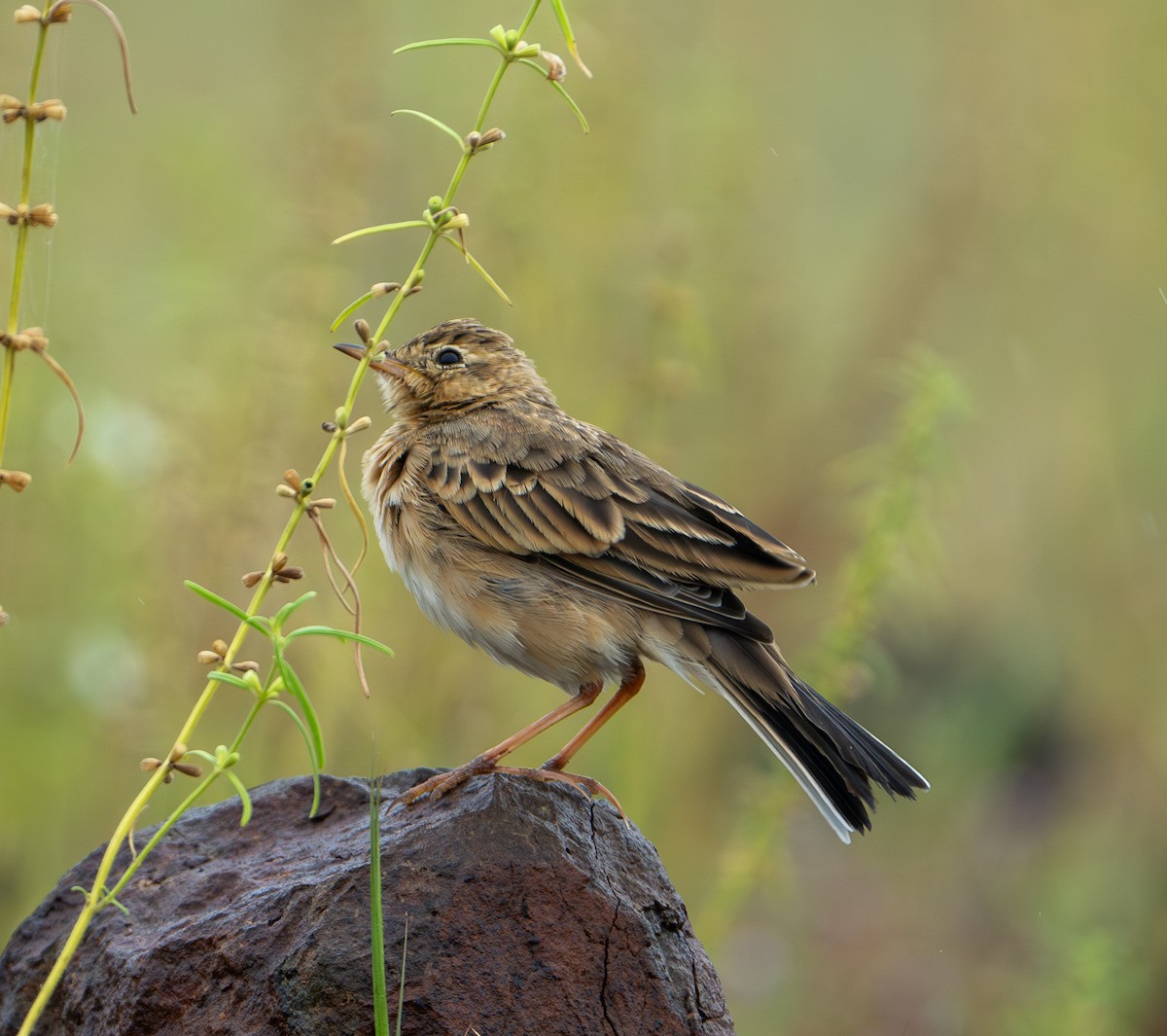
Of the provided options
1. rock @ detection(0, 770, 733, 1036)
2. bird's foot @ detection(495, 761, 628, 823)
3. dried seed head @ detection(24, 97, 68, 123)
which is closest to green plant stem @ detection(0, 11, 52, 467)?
dried seed head @ detection(24, 97, 68, 123)

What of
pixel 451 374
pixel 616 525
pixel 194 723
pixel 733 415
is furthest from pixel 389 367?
pixel 733 415

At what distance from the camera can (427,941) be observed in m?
4.11

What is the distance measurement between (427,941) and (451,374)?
2451 mm

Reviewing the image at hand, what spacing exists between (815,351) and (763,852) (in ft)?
16.8

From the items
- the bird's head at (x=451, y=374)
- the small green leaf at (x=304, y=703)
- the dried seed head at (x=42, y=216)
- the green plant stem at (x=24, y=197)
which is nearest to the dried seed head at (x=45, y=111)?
the green plant stem at (x=24, y=197)

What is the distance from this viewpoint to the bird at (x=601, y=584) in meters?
4.87

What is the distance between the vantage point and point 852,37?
471 inches

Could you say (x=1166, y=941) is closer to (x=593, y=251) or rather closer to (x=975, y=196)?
(x=975, y=196)

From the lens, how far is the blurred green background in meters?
7.22

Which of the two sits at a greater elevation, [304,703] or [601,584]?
[601,584]

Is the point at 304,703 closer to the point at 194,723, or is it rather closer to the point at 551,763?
the point at 194,723

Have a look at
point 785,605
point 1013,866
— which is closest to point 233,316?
point 785,605

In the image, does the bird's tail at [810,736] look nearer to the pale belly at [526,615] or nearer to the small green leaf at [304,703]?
the pale belly at [526,615]

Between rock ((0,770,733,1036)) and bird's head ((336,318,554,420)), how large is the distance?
1.77 metres
